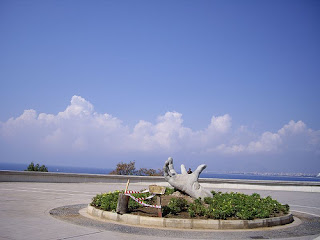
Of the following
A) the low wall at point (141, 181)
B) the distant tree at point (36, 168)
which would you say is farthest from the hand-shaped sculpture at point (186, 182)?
the distant tree at point (36, 168)

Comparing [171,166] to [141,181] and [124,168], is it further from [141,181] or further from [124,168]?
[124,168]

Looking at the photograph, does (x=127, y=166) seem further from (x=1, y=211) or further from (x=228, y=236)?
(x=228, y=236)

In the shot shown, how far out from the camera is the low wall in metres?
24.5

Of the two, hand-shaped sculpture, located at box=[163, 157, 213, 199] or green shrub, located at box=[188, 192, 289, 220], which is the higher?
hand-shaped sculpture, located at box=[163, 157, 213, 199]

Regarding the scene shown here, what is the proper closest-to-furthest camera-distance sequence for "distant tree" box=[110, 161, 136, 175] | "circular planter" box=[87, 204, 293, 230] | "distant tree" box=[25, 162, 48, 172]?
"circular planter" box=[87, 204, 293, 230] → "distant tree" box=[25, 162, 48, 172] → "distant tree" box=[110, 161, 136, 175]

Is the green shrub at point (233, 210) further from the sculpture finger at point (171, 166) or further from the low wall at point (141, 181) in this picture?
the low wall at point (141, 181)

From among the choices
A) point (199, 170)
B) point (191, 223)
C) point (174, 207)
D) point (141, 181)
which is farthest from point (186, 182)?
point (141, 181)

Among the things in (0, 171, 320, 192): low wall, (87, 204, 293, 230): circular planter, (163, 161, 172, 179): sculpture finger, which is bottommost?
(87, 204, 293, 230): circular planter

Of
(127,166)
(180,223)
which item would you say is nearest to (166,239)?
(180,223)

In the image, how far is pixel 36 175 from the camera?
25.0m

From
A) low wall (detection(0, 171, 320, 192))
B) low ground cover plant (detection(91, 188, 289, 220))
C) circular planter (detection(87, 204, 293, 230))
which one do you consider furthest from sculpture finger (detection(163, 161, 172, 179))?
low wall (detection(0, 171, 320, 192))

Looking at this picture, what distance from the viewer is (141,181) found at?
91.7 feet

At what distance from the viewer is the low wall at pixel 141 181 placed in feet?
80.2

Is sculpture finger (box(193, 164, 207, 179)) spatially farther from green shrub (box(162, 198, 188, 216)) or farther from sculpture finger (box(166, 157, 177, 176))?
green shrub (box(162, 198, 188, 216))
